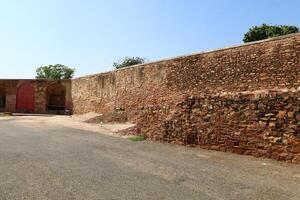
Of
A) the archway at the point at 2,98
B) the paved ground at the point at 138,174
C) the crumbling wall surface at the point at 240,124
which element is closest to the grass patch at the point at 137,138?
the crumbling wall surface at the point at 240,124

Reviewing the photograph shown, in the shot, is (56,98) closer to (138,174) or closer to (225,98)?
(225,98)

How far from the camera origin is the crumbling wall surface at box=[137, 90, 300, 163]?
873 cm

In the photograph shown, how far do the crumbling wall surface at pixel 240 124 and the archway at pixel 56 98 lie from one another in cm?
2634

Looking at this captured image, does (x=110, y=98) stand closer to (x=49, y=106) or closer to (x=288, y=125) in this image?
(x=49, y=106)

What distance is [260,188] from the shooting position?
6367 mm

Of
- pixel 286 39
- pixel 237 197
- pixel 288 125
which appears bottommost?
pixel 237 197

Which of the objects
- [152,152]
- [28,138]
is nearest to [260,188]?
[152,152]

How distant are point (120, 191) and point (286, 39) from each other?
10.6 metres

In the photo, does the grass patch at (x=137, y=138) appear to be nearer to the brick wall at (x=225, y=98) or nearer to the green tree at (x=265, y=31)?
the brick wall at (x=225, y=98)

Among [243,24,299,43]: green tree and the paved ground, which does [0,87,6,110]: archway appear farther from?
the paved ground

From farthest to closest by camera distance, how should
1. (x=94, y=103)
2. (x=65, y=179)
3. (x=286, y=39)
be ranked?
(x=94, y=103), (x=286, y=39), (x=65, y=179)

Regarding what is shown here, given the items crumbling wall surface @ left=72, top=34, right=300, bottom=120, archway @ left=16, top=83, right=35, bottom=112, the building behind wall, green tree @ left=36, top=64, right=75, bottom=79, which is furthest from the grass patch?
green tree @ left=36, top=64, right=75, bottom=79

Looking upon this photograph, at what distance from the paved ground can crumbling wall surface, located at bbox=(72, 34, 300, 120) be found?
449cm

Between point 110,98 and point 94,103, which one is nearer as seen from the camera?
point 110,98
